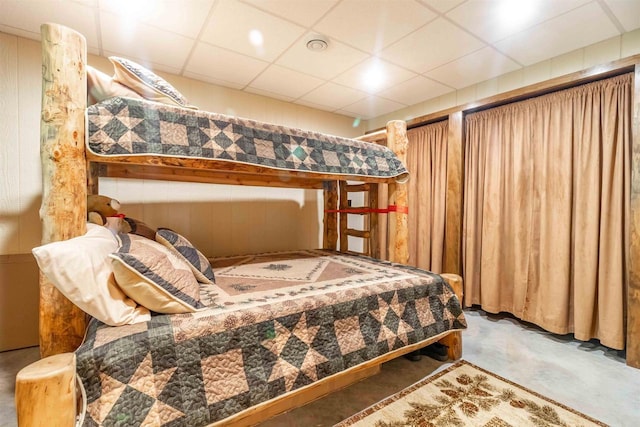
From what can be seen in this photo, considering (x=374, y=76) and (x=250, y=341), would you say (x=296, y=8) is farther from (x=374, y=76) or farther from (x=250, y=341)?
(x=250, y=341)

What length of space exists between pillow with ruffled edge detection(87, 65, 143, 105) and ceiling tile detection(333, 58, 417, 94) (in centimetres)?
186

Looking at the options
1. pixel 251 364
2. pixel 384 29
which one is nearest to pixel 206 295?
pixel 251 364

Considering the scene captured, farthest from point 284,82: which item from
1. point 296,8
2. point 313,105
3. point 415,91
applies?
point 415,91

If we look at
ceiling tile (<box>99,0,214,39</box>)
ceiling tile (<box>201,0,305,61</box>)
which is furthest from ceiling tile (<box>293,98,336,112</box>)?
ceiling tile (<box>99,0,214,39</box>)

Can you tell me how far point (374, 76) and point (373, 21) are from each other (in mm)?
855

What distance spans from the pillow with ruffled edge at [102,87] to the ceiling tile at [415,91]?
2.43 m

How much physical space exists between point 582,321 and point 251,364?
255cm

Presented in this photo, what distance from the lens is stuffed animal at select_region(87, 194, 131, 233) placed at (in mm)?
1614

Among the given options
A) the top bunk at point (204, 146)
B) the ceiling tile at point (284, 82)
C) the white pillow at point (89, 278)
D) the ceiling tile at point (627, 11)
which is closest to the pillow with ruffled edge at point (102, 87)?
the top bunk at point (204, 146)

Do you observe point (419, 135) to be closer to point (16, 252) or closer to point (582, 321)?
point (582, 321)

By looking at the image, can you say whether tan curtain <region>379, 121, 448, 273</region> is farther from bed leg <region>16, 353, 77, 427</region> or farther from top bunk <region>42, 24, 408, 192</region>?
bed leg <region>16, 353, 77, 427</region>

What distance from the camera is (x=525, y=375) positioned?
1.89m

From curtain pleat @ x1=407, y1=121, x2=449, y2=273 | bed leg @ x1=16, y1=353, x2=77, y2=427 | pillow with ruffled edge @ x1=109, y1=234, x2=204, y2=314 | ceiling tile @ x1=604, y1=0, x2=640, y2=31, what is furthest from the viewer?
curtain pleat @ x1=407, y1=121, x2=449, y2=273

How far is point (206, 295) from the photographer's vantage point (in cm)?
151
